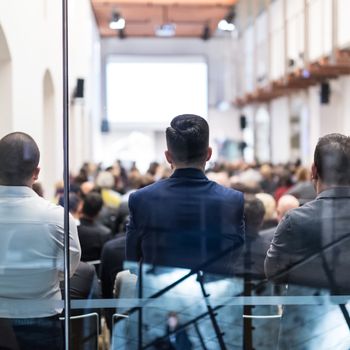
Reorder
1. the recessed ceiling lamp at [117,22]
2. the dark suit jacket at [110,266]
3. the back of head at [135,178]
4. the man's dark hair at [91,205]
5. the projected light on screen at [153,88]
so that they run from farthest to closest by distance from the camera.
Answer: the man's dark hair at [91,205], the back of head at [135,178], the recessed ceiling lamp at [117,22], the projected light on screen at [153,88], the dark suit jacket at [110,266]

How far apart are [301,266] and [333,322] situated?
11.6 inches

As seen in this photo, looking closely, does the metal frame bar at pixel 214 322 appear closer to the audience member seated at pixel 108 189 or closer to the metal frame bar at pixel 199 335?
the metal frame bar at pixel 199 335

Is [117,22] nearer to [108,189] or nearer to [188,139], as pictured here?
[188,139]

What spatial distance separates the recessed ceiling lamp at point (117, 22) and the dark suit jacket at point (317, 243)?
1294mm

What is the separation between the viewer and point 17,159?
3029 mm

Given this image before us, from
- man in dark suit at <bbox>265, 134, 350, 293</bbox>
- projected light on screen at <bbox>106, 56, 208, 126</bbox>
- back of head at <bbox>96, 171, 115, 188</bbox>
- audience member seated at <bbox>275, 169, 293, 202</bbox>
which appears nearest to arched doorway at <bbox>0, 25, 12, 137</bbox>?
projected light on screen at <bbox>106, 56, 208, 126</bbox>

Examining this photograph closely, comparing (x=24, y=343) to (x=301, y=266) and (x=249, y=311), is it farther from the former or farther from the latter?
(x=301, y=266)

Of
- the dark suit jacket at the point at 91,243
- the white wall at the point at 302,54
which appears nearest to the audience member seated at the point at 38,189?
the dark suit jacket at the point at 91,243

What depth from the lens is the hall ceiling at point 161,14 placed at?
12.3 feet

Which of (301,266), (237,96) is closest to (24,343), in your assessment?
(301,266)

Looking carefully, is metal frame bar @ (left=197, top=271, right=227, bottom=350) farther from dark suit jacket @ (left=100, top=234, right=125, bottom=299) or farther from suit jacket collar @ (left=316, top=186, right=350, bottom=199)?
suit jacket collar @ (left=316, top=186, right=350, bottom=199)

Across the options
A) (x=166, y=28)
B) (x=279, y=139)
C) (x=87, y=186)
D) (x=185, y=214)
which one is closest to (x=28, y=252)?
(x=185, y=214)

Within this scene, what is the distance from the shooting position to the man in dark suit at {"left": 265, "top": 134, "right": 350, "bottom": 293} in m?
2.99

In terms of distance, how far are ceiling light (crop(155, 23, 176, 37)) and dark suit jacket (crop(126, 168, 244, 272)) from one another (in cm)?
127
